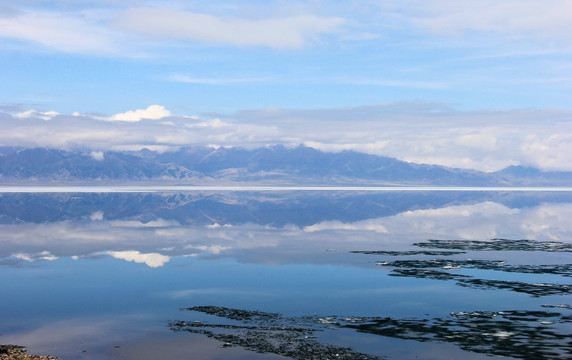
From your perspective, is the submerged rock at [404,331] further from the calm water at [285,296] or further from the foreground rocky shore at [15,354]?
the foreground rocky shore at [15,354]

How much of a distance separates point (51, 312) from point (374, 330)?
50.9ft

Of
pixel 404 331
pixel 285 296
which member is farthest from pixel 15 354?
pixel 404 331

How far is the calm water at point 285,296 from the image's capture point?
23.3 metres

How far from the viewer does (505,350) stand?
22.6 m

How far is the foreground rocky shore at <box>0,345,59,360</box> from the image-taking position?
20861 millimetres

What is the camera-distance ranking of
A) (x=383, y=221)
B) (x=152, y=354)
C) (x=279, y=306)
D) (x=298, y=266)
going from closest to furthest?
(x=152, y=354), (x=279, y=306), (x=298, y=266), (x=383, y=221)

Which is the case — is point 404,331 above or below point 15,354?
above

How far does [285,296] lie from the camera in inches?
1288

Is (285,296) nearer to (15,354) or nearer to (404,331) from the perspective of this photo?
(404,331)

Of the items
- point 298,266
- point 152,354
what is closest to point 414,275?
point 298,266

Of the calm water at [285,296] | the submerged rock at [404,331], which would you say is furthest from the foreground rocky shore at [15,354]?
the submerged rock at [404,331]

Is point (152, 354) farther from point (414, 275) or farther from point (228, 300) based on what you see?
point (414, 275)

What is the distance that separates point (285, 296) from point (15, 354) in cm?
1498

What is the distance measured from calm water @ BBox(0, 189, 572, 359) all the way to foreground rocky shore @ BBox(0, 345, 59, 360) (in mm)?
687
